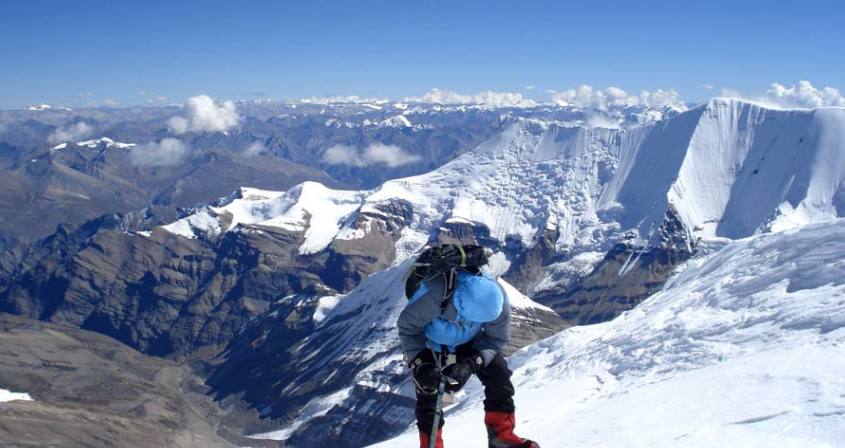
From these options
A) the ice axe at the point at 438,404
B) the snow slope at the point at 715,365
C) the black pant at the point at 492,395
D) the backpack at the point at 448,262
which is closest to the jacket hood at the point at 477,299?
the backpack at the point at 448,262

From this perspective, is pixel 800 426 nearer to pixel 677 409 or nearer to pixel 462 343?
pixel 677 409

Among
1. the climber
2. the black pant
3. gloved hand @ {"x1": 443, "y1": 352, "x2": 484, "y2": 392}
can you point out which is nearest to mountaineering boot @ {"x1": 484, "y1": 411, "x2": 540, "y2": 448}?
the climber

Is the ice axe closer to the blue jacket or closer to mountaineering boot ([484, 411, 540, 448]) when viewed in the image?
the blue jacket

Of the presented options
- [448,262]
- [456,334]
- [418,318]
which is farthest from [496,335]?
[448,262]

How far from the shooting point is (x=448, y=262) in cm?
1464

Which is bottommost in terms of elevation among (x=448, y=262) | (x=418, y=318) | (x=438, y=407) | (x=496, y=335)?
(x=438, y=407)

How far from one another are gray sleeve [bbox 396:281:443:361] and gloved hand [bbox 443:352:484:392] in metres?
0.97

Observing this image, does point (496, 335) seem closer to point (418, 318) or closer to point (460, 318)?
point (460, 318)

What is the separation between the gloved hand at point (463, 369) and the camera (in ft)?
48.3

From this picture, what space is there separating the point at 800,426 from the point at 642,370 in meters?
19.6

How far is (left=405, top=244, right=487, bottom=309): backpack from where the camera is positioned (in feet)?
48.2

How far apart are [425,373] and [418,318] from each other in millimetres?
1184

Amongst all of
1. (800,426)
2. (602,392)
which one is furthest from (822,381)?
(602,392)

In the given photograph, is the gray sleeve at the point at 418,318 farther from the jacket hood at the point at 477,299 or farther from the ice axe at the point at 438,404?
the ice axe at the point at 438,404
